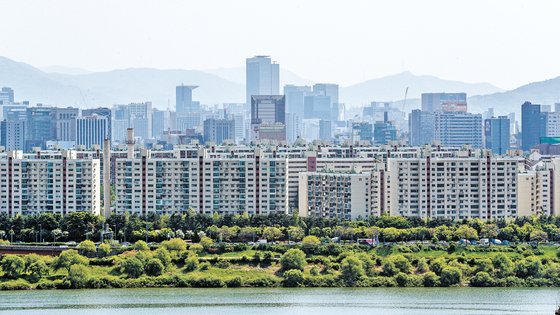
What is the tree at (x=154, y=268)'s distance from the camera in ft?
117

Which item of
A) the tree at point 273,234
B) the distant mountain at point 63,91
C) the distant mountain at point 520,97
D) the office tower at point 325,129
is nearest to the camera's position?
the tree at point 273,234

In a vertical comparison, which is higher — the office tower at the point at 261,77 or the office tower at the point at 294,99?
the office tower at the point at 261,77

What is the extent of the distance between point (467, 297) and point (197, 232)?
399 inches

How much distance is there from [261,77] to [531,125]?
5543cm

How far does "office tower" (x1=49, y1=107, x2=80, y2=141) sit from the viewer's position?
3844 inches

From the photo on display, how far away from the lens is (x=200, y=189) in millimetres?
46250

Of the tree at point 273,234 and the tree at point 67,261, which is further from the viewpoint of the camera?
the tree at point 273,234

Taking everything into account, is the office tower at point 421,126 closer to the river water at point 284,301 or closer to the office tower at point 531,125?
the office tower at point 531,125

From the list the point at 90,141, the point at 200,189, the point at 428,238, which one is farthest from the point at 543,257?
the point at 90,141

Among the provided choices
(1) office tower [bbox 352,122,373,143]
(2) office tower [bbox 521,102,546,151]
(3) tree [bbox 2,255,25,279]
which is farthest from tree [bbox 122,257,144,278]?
(1) office tower [bbox 352,122,373,143]

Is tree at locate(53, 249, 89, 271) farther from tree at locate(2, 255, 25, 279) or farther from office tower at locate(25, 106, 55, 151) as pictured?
office tower at locate(25, 106, 55, 151)

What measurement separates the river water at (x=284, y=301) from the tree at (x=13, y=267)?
109 cm

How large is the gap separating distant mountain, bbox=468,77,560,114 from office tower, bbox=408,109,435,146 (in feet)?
142

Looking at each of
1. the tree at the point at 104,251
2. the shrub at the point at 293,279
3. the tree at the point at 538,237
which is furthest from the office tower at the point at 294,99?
the shrub at the point at 293,279
